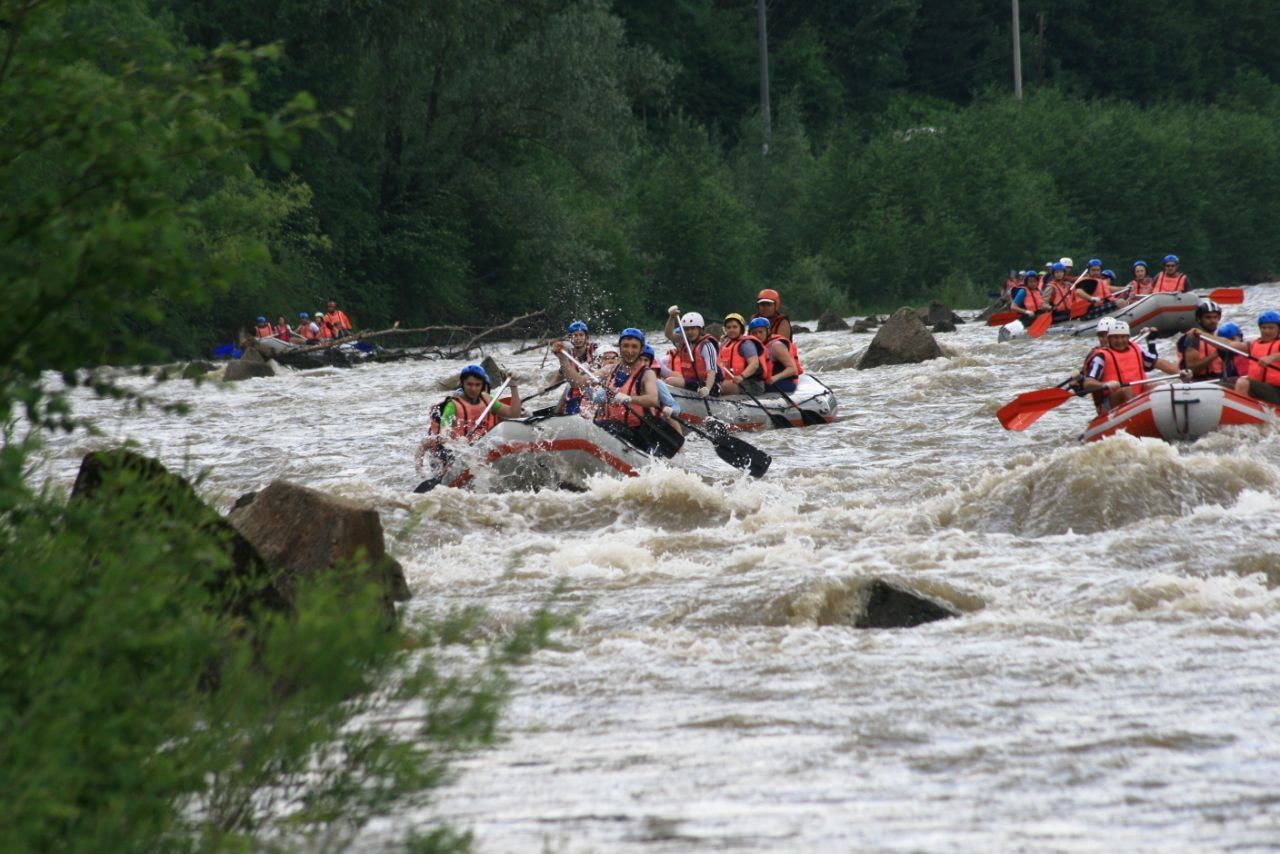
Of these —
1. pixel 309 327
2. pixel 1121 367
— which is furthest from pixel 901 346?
pixel 309 327

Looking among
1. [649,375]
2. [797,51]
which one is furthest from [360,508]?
[797,51]

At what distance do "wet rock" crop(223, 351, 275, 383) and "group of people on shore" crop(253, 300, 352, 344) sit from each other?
9.94 feet

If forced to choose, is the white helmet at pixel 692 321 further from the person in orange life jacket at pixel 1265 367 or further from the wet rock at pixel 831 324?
the wet rock at pixel 831 324

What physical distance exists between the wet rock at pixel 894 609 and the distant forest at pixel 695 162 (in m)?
9.66

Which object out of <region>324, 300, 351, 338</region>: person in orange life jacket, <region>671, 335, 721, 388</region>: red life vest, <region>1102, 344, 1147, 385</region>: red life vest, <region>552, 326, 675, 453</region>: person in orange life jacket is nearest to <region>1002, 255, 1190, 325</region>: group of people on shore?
<region>671, 335, 721, 388</region>: red life vest

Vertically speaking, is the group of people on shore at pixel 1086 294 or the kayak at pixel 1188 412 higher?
the kayak at pixel 1188 412

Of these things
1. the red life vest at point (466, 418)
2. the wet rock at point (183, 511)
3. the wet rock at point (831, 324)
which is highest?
the wet rock at point (183, 511)

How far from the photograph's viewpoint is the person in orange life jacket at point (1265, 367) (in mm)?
13195

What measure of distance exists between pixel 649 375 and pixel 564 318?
25014 millimetres

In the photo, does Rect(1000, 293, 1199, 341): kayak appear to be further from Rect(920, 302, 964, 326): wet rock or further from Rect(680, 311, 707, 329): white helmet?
Rect(680, 311, 707, 329): white helmet

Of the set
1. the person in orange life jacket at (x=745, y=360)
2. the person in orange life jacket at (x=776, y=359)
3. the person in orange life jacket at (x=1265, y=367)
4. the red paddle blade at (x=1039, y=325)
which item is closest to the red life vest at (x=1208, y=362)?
the person in orange life jacket at (x=1265, y=367)

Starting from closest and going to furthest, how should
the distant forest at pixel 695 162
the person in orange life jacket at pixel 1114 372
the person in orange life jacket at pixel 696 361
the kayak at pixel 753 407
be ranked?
the person in orange life jacket at pixel 1114 372
the kayak at pixel 753 407
the person in orange life jacket at pixel 696 361
the distant forest at pixel 695 162

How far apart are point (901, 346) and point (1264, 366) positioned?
1002 centimetres

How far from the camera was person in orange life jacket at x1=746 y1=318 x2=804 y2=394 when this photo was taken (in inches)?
664
